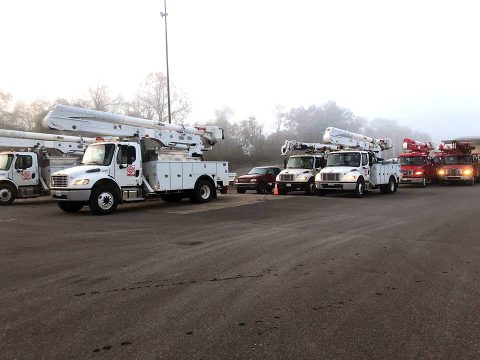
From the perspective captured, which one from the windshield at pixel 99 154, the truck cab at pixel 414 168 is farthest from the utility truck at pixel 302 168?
the windshield at pixel 99 154

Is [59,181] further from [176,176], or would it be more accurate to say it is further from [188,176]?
[188,176]

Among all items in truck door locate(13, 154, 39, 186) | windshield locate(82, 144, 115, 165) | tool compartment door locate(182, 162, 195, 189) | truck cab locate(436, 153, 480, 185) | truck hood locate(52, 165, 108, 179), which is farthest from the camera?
truck cab locate(436, 153, 480, 185)

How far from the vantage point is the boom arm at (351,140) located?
2336 centimetres

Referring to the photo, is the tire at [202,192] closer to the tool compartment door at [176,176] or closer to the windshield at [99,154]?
the tool compartment door at [176,176]

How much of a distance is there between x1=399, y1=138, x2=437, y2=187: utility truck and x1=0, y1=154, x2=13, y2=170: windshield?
75.5ft

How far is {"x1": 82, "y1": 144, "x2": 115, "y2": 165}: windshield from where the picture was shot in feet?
47.3

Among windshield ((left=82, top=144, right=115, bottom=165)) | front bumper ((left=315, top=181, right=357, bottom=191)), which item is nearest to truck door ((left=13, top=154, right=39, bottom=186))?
windshield ((left=82, top=144, right=115, bottom=165))

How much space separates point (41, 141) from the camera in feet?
69.3

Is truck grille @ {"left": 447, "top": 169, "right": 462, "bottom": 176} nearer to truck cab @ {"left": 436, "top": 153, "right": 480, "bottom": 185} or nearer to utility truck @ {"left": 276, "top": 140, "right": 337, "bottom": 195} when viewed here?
truck cab @ {"left": 436, "top": 153, "right": 480, "bottom": 185}

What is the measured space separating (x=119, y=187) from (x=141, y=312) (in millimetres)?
10547

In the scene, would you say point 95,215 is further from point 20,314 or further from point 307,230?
point 20,314

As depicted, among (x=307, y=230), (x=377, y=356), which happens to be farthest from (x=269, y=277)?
(x=307, y=230)

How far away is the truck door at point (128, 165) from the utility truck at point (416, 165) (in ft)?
63.5

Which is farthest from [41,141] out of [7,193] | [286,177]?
[286,177]
